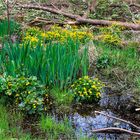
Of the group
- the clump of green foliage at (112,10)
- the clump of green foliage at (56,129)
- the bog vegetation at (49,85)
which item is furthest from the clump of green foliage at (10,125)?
the clump of green foliage at (112,10)

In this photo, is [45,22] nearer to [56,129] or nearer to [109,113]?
[109,113]

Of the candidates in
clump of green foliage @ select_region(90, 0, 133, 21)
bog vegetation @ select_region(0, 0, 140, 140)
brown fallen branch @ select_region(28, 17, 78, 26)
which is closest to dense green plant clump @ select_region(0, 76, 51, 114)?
bog vegetation @ select_region(0, 0, 140, 140)

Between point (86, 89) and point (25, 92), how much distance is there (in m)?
0.82

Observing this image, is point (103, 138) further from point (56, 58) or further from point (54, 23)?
point (54, 23)

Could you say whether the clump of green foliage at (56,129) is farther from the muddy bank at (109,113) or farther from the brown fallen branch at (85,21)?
the brown fallen branch at (85,21)

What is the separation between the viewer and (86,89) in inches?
189

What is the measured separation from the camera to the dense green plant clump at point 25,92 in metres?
4.39

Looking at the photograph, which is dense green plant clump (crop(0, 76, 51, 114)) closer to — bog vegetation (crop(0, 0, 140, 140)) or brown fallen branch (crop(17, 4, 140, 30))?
bog vegetation (crop(0, 0, 140, 140))

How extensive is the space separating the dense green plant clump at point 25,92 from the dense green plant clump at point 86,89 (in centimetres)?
45

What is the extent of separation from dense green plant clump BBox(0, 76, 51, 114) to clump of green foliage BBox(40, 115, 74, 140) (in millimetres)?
205

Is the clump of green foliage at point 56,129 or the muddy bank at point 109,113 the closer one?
the clump of green foliage at point 56,129

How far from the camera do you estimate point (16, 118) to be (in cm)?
439

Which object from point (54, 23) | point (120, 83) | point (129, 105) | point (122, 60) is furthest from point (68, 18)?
point (129, 105)

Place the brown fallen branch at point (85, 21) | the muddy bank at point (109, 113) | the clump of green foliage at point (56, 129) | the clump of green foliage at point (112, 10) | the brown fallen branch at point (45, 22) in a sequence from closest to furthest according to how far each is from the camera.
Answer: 1. the clump of green foliage at point (56, 129)
2. the muddy bank at point (109, 113)
3. the brown fallen branch at point (85, 21)
4. the brown fallen branch at point (45, 22)
5. the clump of green foliage at point (112, 10)
